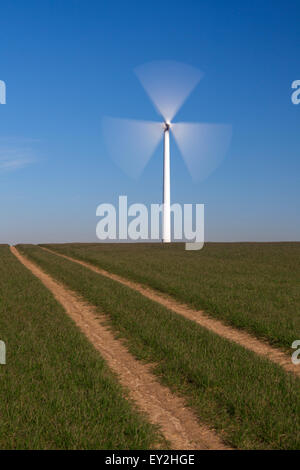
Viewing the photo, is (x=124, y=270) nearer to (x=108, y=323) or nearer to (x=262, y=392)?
(x=108, y=323)

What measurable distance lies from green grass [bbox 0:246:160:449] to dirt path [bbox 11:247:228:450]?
32 centimetres

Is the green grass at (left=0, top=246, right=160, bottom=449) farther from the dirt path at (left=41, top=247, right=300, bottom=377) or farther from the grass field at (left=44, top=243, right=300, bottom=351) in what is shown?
the grass field at (left=44, top=243, right=300, bottom=351)

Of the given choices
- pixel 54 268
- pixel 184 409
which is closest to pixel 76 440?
pixel 184 409

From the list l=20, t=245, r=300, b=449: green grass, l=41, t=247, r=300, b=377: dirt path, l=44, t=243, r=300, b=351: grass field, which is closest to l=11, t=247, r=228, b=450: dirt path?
l=20, t=245, r=300, b=449: green grass

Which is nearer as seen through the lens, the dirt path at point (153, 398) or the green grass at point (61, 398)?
the green grass at point (61, 398)

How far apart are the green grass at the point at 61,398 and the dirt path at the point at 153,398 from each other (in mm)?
318

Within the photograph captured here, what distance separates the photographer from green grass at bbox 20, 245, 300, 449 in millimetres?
6250

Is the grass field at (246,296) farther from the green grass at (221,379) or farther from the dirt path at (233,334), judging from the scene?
the green grass at (221,379)

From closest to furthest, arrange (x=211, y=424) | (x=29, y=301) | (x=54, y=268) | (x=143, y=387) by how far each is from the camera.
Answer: (x=211, y=424) < (x=143, y=387) < (x=29, y=301) < (x=54, y=268)

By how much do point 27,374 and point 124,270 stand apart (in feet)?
69.8

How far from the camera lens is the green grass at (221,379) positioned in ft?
20.5

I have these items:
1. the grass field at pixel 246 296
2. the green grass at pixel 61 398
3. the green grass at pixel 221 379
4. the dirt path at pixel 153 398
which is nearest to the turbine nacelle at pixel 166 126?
the grass field at pixel 246 296

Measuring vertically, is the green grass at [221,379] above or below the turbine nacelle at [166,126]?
below

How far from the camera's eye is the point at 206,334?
11750mm
